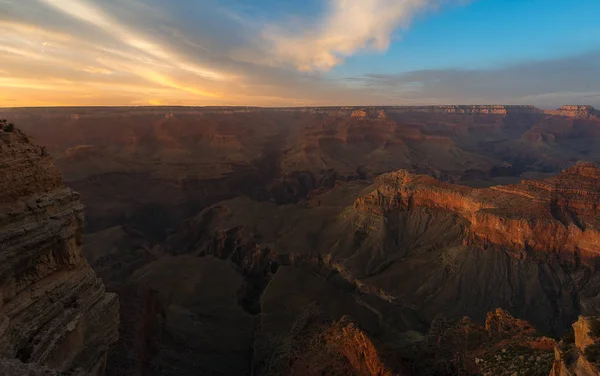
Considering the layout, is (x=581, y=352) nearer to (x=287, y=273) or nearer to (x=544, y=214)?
(x=287, y=273)

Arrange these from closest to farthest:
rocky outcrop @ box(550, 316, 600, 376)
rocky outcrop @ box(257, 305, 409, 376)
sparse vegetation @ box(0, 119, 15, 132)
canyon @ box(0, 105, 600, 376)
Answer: rocky outcrop @ box(550, 316, 600, 376), canyon @ box(0, 105, 600, 376), sparse vegetation @ box(0, 119, 15, 132), rocky outcrop @ box(257, 305, 409, 376)

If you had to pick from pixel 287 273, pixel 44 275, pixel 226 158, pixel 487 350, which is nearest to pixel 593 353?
pixel 487 350

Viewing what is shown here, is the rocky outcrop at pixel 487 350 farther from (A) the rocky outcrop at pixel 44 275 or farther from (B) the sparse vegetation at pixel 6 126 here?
(B) the sparse vegetation at pixel 6 126

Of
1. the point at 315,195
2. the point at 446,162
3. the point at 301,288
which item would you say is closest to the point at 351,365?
the point at 301,288

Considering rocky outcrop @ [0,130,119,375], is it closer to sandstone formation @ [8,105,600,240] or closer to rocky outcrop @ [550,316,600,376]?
rocky outcrop @ [550,316,600,376]

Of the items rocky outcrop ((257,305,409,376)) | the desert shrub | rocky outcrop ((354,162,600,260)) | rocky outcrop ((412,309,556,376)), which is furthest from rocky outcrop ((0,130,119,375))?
rocky outcrop ((354,162,600,260))

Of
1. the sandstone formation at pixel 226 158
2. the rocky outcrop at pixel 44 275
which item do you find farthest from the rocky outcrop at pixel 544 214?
the sandstone formation at pixel 226 158

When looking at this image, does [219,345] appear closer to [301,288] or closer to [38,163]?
[301,288]
